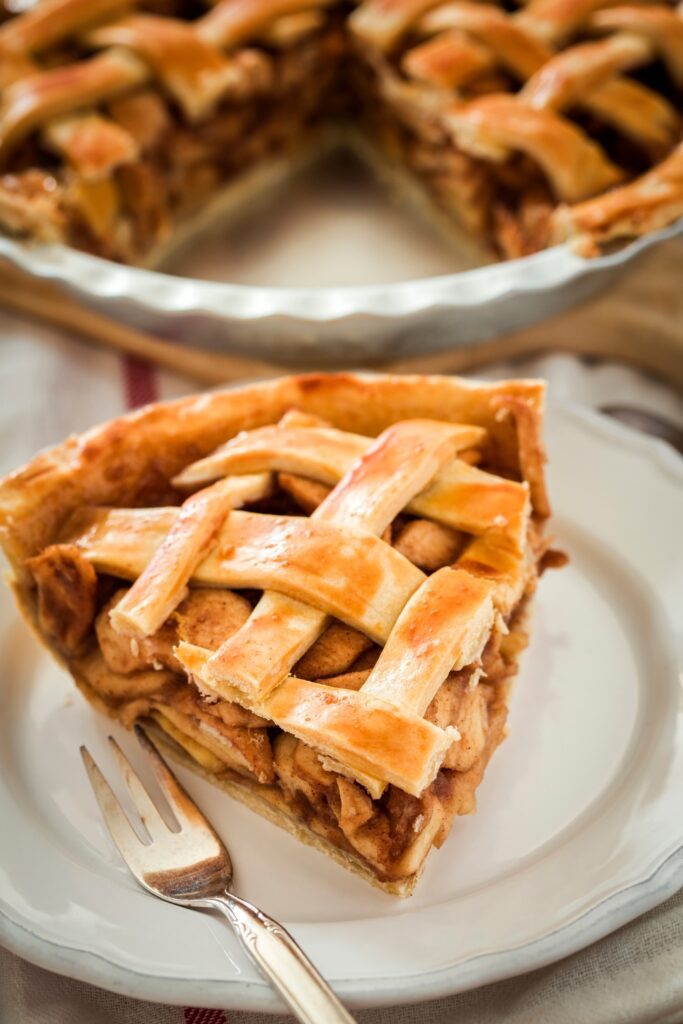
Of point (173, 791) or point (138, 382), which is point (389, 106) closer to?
point (138, 382)

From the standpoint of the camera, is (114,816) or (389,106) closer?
(114,816)

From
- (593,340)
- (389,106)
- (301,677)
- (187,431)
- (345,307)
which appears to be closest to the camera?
(301,677)

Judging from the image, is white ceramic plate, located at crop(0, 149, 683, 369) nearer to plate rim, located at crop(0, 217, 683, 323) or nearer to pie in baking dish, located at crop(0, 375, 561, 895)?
plate rim, located at crop(0, 217, 683, 323)

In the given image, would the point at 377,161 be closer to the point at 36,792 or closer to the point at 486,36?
the point at 486,36

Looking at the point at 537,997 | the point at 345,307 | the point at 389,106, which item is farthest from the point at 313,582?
the point at 389,106

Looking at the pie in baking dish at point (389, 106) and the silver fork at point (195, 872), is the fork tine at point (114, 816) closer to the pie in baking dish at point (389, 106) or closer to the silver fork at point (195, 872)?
the silver fork at point (195, 872)

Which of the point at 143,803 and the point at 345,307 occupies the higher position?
the point at 345,307

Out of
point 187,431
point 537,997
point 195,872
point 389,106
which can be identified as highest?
point 187,431
